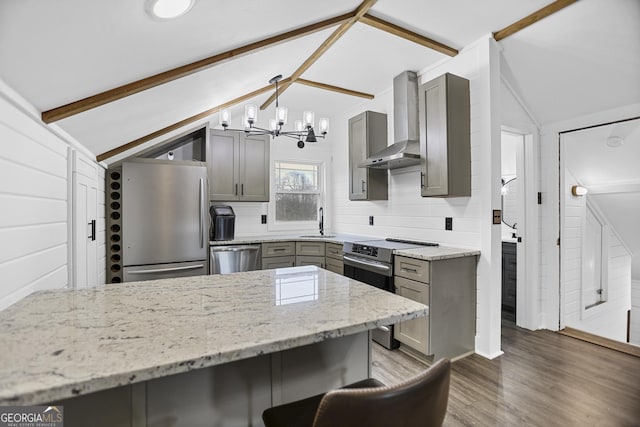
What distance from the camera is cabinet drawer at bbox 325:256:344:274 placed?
360 centimetres

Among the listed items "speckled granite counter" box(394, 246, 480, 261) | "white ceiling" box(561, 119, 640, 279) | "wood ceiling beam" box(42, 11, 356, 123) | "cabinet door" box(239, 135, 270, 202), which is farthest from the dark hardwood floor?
"wood ceiling beam" box(42, 11, 356, 123)

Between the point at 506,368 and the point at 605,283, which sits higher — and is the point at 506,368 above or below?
below

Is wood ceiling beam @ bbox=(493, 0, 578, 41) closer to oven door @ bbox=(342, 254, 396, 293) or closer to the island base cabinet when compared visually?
oven door @ bbox=(342, 254, 396, 293)

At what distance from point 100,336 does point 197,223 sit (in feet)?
8.99

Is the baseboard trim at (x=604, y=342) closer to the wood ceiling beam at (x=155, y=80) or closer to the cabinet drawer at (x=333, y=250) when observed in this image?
the cabinet drawer at (x=333, y=250)

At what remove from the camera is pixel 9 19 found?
0.84 meters

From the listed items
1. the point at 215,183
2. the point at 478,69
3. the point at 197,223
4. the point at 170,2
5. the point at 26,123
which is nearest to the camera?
the point at 170,2

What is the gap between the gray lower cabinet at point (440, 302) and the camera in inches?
100

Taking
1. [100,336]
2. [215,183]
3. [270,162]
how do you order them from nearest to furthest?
[100,336] < [215,183] < [270,162]

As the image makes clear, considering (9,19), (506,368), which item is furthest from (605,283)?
(9,19)

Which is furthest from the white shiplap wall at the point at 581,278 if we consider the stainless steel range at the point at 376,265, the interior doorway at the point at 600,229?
the stainless steel range at the point at 376,265

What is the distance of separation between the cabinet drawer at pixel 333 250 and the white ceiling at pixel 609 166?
8.54 feet

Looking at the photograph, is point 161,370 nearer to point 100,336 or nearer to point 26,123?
point 100,336

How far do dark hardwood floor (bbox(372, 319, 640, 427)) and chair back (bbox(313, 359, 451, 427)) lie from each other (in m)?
1.49
